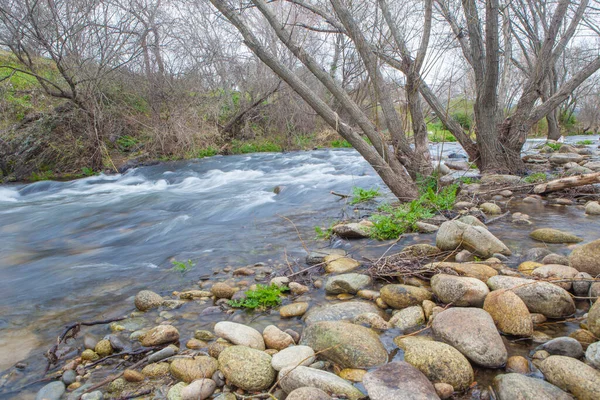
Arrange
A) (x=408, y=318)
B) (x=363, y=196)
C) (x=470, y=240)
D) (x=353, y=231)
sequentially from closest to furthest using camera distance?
(x=408, y=318), (x=470, y=240), (x=353, y=231), (x=363, y=196)

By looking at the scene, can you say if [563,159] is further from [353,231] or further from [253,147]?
[253,147]

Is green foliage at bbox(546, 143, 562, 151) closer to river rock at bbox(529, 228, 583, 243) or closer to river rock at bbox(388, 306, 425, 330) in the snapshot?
river rock at bbox(529, 228, 583, 243)

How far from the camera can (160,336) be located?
8.70 feet

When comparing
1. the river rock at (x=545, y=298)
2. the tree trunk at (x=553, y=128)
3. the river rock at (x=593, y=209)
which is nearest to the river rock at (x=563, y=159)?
the river rock at (x=593, y=209)

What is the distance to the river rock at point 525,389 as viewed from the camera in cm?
169

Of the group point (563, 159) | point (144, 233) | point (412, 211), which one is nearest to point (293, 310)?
point (412, 211)

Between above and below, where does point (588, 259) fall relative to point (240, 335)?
above

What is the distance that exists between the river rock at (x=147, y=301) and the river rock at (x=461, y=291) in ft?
7.43

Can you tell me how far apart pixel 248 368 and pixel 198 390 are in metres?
0.27

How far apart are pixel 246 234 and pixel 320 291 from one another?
248 cm

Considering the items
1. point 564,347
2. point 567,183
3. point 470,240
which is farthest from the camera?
point 567,183

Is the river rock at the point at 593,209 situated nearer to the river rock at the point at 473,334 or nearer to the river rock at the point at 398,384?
the river rock at the point at 473,334

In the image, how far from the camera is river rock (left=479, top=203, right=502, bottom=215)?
496 centimetres

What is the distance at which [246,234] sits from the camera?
5.57 meters
